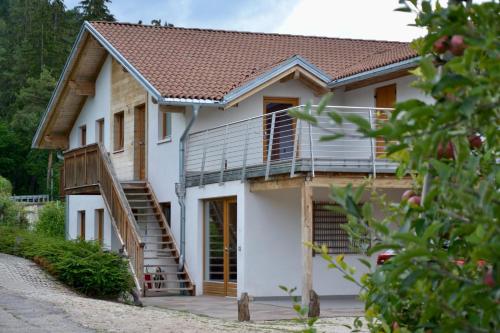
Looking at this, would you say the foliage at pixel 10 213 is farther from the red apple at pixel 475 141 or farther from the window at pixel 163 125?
the red apple at pixel 475 141

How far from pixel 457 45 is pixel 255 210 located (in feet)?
61.2

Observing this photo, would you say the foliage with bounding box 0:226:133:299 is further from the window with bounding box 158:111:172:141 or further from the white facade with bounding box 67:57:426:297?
the window with bounding box 158:111:172:141

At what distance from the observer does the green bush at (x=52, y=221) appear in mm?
41281

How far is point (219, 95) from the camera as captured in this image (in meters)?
22.8

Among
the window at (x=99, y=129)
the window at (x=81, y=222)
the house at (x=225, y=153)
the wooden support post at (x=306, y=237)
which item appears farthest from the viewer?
the window at (x=81, y=222)

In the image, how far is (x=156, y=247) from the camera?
2452cm

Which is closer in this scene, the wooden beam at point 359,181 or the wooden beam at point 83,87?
the wooden beam at point 359,181

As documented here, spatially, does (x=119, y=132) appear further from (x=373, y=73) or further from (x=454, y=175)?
(x=454, y=175)

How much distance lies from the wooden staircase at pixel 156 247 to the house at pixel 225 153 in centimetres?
5

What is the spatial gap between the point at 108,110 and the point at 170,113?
14.6 ft

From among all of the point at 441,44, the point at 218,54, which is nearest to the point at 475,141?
the point at 441,44

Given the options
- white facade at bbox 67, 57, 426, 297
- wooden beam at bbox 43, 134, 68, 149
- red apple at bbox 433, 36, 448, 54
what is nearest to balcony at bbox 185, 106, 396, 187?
white facade at bbox 67, 57, 426, 297

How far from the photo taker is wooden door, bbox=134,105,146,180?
88.1 feet

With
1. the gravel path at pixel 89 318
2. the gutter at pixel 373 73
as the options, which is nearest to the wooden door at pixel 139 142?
the gutter at pixel 373 73
